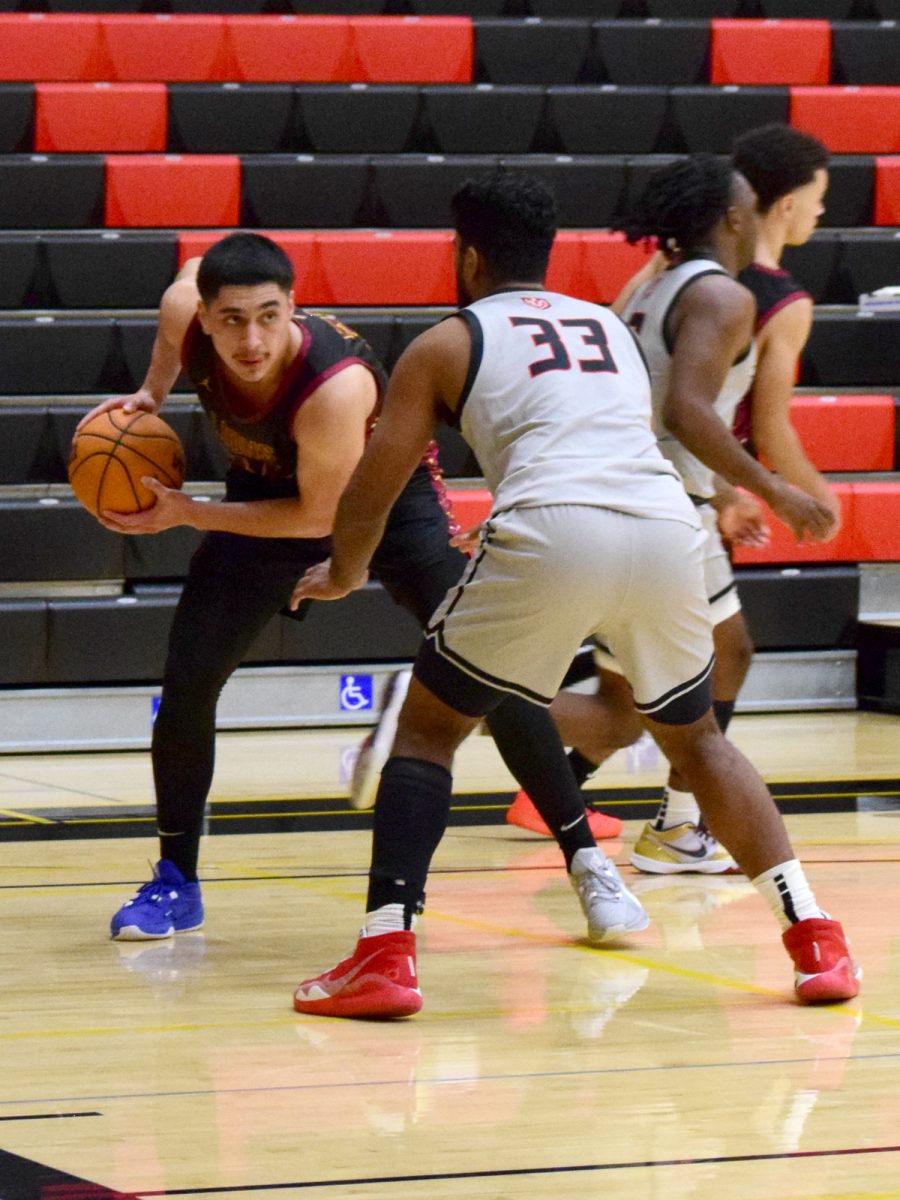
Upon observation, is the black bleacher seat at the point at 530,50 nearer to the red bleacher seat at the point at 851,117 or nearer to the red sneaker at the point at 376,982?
the red bleacher seat at the point at 851,117

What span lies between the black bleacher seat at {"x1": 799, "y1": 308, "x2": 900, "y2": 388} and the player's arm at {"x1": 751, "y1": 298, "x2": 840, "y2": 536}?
11.6 ft

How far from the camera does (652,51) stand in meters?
8.50

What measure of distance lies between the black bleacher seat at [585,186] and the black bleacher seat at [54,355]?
1.88 metres

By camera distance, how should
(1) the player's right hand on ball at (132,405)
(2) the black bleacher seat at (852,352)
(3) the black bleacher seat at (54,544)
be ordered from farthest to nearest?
(2) the black bleacher seat at (852,352), (3) the black bleacher seat at (54,544), (1) the player's right hand on ball at (132,405)

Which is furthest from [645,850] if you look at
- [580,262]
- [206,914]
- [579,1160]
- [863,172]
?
[863,172]

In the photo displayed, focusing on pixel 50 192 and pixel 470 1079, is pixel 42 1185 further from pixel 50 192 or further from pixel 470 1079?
pixel 50 192

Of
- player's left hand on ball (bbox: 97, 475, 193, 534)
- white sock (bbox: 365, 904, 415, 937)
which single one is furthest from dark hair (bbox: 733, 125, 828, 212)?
white sock (bbox: 365, 904, 415, 937)

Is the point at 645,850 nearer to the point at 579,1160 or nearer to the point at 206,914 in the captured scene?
the point at 206,914

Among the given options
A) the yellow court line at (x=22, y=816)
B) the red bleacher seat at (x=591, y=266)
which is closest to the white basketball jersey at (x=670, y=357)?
the yellow court line at (x=22, y=816)

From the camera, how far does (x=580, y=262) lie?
7.52 m

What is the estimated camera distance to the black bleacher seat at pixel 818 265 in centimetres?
788

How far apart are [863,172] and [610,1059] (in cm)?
626

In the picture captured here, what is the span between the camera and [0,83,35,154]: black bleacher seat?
767cm

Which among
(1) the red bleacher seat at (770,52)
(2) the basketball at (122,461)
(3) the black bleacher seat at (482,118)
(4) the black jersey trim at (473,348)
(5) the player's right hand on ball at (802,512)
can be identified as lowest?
(3) the black bleacher seat at (482,118)
